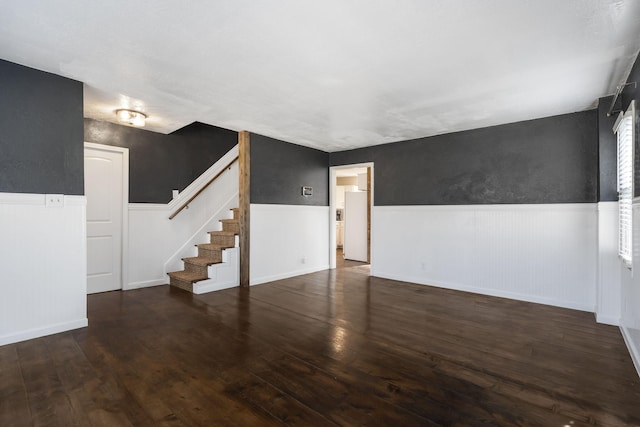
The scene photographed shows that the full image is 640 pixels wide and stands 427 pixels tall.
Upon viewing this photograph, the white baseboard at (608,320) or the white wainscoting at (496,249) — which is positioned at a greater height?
the white wainscoting at (496,249)

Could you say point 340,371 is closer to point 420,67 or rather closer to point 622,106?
point 420,67

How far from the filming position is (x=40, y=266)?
283cm

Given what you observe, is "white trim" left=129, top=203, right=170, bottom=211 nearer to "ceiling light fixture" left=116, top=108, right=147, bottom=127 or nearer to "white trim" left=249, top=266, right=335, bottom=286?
"ceiling light fixture" left=116, top=108, right=147, bottom=127

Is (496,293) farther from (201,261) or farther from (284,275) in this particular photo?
(201,261)

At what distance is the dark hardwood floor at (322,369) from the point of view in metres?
1.79

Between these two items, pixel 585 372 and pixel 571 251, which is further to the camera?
pixel 571 251

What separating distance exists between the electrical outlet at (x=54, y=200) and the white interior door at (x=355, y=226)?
5952 millimetres

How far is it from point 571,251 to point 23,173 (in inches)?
234

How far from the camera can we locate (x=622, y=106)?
10.0ft

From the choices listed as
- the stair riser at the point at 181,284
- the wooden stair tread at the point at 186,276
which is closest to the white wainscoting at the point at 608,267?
the wooden stair tread at the point at 186,276

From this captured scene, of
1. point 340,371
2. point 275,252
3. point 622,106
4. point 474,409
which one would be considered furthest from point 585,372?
point 275,252

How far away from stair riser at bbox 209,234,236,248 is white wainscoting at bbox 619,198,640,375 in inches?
181

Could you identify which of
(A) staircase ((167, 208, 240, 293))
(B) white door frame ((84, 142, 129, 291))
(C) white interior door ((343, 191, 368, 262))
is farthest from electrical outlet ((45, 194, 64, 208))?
(C) white interior door ((343, 191, 368, 262))

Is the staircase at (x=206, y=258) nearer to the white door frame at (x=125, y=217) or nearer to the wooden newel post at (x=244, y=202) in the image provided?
the wooden newel post at (x=244, y=202)
